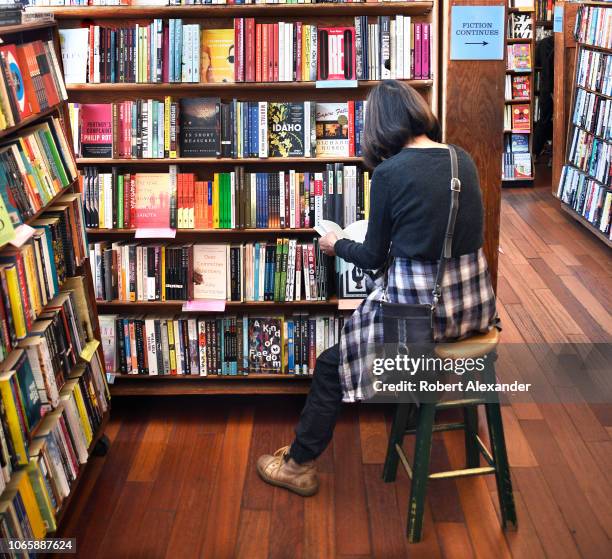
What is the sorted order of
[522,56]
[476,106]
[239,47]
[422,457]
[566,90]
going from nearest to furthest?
[422,457] → [476,106] → [239,47] → [566,90] → [522,56]

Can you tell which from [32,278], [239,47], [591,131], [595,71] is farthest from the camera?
[591,131]

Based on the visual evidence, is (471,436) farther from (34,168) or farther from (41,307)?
(34,168)

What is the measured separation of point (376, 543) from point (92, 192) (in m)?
1.82

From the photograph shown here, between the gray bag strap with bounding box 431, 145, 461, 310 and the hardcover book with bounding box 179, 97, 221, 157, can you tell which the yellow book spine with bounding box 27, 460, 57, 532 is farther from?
the hardcover book with bounding box 179, 97, 221, 157

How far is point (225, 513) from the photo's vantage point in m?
2.91

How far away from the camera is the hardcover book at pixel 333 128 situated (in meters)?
3.44

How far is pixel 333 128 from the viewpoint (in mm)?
3451

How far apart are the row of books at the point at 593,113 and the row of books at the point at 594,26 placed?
40 cm

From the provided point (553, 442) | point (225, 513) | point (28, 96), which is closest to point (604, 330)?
point (553, 442)

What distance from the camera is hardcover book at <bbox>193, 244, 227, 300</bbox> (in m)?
3.54

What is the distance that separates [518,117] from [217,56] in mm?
5527

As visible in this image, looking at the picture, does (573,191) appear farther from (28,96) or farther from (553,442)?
(28,96)

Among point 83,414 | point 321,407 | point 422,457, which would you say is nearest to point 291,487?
point 321,407

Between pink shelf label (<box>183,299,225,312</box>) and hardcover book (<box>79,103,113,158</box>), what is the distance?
2.30 ft
